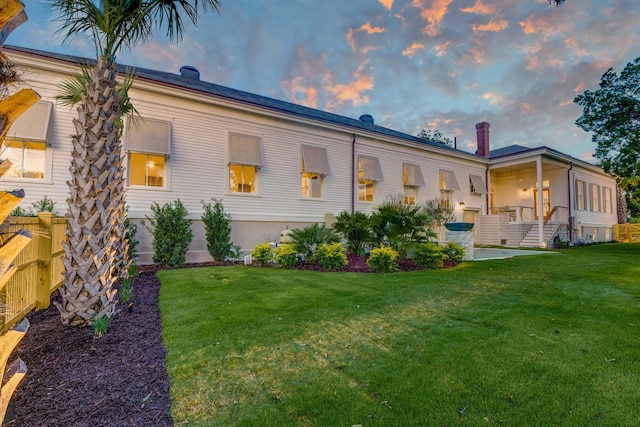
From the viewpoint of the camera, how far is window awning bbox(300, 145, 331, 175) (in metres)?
11.9

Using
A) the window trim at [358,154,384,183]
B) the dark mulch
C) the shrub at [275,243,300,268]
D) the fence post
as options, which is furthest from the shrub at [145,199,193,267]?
the window trim at [358,154,384,183]

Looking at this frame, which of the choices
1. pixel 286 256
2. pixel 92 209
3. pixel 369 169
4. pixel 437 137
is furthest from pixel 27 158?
pixel 437 137

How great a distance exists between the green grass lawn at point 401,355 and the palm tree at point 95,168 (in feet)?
3.24

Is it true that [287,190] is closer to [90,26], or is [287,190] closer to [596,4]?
[90,26]

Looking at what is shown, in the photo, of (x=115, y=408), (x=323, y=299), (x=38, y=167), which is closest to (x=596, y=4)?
(x=323, y=299)

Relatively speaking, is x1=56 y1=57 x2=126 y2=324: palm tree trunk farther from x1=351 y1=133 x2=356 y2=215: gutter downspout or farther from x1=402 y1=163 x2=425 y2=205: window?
x1=402 y1=163 x2=425 y2=205: window

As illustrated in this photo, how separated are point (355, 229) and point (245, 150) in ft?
15.9

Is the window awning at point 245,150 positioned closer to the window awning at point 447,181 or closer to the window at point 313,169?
the window at point 313,169

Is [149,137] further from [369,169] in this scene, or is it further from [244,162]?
[369,169]

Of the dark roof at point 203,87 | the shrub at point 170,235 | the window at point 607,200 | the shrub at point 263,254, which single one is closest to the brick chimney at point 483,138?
the dark roof at point 203,87

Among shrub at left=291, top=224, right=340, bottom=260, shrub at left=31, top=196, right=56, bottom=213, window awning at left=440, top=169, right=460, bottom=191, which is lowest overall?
shrub at left=291, top=224, right=340, bottom=260

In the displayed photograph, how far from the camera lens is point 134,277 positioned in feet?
22.0

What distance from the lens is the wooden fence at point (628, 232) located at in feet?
74.1

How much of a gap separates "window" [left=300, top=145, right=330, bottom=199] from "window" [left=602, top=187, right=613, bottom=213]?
2369 cm
